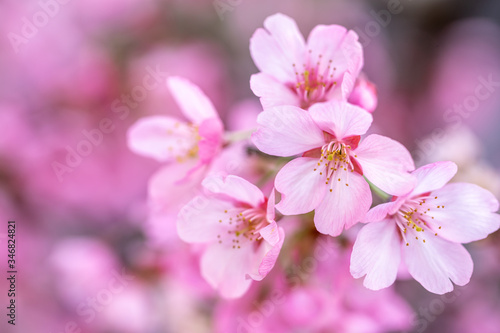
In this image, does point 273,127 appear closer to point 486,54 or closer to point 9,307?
point 9,307

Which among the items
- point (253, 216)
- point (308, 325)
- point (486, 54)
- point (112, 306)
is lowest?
point (112, 306)

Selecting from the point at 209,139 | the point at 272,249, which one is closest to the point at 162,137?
the point at 209,139

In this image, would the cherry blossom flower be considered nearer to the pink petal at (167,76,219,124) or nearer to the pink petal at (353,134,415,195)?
the pink petal at (167,76,219,124)

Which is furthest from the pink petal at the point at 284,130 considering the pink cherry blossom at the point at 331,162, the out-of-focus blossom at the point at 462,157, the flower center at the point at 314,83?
the out-of-focus blossom at the point at 462,157

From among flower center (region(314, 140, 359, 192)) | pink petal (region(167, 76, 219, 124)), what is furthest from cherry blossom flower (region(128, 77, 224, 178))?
flower center (region(314, 140, 359, 192))

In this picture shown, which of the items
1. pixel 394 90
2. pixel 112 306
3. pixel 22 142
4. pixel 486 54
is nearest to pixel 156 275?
pixel 112 306
